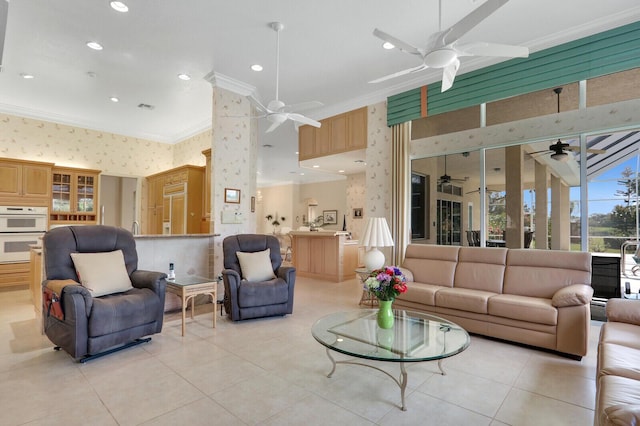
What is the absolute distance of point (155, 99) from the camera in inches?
228

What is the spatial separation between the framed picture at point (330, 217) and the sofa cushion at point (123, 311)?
9032 millimetres

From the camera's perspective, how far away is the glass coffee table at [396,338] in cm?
211

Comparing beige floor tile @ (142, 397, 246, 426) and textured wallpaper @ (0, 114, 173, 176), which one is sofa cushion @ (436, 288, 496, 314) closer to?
beige floor tile @ (142, 397, 246, 426)

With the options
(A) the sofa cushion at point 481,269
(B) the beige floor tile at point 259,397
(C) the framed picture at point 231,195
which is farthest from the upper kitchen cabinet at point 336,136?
(B) the beige floor tile at point 259,397

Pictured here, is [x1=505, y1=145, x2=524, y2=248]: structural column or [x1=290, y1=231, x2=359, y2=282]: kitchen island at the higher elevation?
[x1=505, y1=145, x2=524, y2=248]: structural column

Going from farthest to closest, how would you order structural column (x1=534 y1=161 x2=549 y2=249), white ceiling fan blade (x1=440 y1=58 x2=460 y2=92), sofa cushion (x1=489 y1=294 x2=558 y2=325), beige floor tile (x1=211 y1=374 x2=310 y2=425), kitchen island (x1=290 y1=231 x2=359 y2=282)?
kitchen island (x1=290 y1=231 x2=359 y2=282), structural column (x1=534 y1=161 x2=549 y2=249), sofa cushion (x1=489 y1=294 x2=558 y2=325), white ceiling fan blade (x1=440 y1=58 x2=460 y2=92), beige floor tile (x1=211 y1=374 x2=310 y2=425)

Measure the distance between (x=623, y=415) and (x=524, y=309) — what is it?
2.28m

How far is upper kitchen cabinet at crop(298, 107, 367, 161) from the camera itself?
5.79 meters

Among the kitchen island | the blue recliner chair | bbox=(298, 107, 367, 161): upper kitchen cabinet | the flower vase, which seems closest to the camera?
the flower vase

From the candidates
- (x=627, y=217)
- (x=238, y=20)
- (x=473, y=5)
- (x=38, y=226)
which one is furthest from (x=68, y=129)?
(x=627, y=217)

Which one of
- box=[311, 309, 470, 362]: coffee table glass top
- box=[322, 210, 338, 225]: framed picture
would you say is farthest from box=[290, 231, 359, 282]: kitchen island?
box=[322, 210, 338, 225]: framed picture

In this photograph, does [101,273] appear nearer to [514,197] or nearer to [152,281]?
[152,281]

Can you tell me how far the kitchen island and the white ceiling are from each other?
2.66 m

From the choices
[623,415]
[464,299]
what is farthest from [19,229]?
[623,415]
